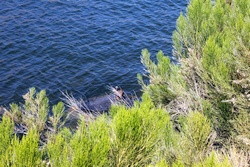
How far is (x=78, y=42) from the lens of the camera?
1780 cm

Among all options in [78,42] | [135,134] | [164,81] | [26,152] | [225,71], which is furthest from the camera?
[78,42]

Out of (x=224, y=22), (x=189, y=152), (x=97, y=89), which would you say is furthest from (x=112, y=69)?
(x=189, y=152)

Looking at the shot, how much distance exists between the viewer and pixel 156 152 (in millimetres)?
4828

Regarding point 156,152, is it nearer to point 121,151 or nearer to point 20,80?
point 121,151

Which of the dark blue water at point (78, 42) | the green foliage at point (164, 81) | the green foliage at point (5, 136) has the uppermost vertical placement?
the green foliage at point (5, 136)

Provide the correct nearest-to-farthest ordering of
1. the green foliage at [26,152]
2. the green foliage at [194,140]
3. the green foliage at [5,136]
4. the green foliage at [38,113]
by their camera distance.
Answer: the green foliage at [26,152], the green foliage at [5,136], the green foliage at [194,140], the green foliage at [38,113]

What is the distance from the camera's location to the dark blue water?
15.4 meters

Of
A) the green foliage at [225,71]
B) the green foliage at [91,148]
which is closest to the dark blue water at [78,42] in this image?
the green foliage at [225,71]

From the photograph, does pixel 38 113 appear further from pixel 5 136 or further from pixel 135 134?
pixel 135 134

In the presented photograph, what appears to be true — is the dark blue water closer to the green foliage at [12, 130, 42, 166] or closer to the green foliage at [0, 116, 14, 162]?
the green foliage at [0, 116, 14, 162]

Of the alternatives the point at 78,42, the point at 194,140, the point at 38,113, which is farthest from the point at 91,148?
the point at 78,42

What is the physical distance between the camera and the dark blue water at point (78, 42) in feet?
50.6

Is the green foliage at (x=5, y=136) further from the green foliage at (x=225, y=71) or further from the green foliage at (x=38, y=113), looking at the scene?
the green foliage at (x=38, y=113)

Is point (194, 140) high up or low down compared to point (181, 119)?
up
